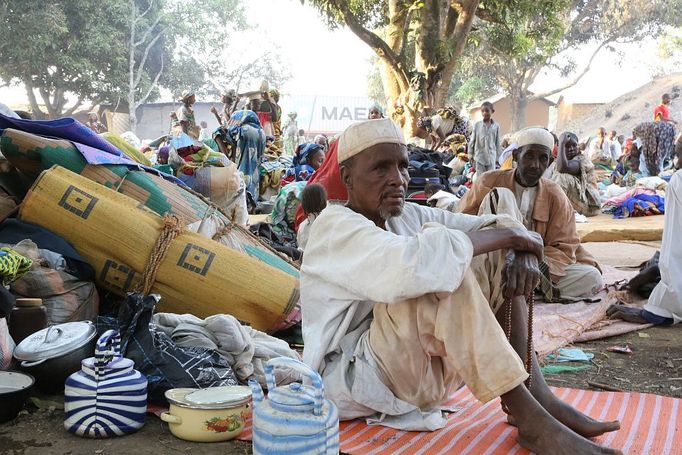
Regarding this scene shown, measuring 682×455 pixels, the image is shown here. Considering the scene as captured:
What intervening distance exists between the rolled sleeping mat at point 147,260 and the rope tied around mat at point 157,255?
2 centimetres

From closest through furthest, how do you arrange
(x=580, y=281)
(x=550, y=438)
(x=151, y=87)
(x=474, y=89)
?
(x=550, y=438)
(x=580, y=281)
(x=151, y=87)
(x=474, y=89)

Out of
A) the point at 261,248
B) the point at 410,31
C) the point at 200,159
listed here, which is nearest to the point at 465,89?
the point at 410,31

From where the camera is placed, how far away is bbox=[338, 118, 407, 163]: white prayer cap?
2277 mm

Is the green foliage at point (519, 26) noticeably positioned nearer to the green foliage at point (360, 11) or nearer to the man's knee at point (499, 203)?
the green foliage at point (360, 11)

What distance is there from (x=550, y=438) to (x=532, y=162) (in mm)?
2984

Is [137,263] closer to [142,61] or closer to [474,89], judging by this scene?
[142,61]

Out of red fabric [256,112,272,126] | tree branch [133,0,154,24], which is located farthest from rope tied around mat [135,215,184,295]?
tree branch [133,0,154,24]

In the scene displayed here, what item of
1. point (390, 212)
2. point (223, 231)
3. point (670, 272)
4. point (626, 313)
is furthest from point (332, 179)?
point (390, 212)

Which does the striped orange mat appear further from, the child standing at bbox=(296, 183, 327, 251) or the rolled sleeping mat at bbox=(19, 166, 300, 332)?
the child standing at bbox=(296, 183, 327, 251)

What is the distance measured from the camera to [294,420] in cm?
176

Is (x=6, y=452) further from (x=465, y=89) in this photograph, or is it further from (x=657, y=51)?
(x=657, y=51)

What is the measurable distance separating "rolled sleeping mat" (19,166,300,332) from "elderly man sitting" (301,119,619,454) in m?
1.27

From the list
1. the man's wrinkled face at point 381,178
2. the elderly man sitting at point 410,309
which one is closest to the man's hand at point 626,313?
the elderly man sitting at point 410,309

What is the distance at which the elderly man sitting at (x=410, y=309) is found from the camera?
1.94 meters
